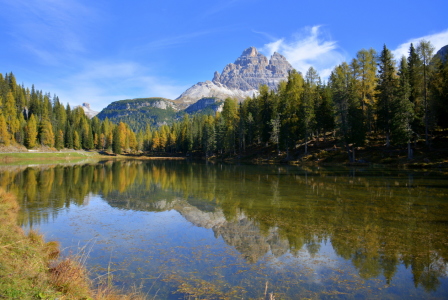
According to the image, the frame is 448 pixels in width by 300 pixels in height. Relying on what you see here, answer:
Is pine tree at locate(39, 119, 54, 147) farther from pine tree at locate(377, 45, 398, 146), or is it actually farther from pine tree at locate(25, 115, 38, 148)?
pine tree at locate(377, 45, 398, 146)

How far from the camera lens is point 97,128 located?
436 ft

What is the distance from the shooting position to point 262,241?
1180 cm

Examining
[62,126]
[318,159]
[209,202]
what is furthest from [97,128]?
[209,202]

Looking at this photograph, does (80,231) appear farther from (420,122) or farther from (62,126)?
(62,126)

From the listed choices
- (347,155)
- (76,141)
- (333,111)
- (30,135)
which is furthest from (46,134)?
(347,155)

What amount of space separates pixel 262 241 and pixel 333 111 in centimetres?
5031

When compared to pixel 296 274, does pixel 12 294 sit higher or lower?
higher

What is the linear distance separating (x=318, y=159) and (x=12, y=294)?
55.1 meters

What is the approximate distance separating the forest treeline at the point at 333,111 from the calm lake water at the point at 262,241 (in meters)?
28.2

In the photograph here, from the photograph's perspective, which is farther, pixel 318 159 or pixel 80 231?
pixel 318 159

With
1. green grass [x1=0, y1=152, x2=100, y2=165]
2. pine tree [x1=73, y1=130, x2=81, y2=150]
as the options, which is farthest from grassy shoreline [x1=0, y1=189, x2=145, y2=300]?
pine tree [x1=73, y1=130, x2=81, y2=150]

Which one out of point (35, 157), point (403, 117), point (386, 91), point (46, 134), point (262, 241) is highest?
point (386, 91)

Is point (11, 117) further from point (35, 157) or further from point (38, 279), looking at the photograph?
point (38, 279)

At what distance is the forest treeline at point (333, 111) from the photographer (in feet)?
145
